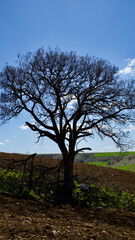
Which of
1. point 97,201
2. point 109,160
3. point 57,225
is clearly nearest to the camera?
point 57,225

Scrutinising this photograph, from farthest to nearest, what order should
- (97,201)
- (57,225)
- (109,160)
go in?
(109,160), (97,201), (57,225)

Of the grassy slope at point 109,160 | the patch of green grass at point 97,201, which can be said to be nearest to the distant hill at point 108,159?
the grassy slope at point 109,160

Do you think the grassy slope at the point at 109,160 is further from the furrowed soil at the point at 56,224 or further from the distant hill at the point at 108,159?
the furrowed soil at the point at 56,224

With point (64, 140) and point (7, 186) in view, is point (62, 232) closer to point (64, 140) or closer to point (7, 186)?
point (7, 186)

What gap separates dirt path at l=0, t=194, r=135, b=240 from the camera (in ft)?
17.1

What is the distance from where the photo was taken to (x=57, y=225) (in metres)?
6.18

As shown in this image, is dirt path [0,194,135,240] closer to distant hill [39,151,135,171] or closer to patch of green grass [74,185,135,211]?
patch of green grass [74,185,135,211]

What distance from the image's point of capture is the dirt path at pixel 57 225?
5.23 metres

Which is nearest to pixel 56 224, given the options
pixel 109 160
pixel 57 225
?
pixel 57 225

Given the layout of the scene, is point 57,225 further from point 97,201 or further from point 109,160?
point 109,160

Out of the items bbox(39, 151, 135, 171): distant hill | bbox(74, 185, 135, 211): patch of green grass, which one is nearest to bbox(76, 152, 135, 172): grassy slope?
bbox(39, 151, 135, 171): distant hill

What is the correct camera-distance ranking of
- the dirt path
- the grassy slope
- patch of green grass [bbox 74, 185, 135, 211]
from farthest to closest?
1. the grassy slope
2. patch of green grass [bbox 74, 185, 135, 211]
3. the dirt path

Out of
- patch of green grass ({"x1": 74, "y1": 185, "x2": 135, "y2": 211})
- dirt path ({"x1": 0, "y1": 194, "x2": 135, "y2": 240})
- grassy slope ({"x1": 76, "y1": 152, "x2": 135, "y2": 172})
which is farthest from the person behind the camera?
grassy slope ({"x1": 76, "y1": 152, "x2": 135, "y2": 172})

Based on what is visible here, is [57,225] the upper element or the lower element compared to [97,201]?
upper
